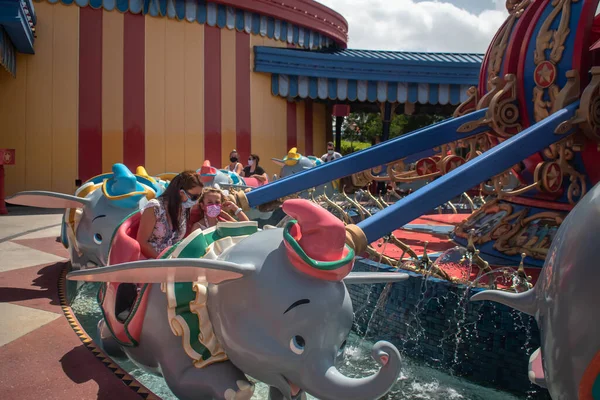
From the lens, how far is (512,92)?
493cm

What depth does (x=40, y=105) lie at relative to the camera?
39.1 ft

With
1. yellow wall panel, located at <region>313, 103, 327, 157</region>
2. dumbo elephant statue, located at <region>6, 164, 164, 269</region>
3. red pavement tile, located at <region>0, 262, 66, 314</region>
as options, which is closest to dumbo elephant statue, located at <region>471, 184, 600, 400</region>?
dumbo elephant statue, located at <region>6, 164, 164, 269</region>

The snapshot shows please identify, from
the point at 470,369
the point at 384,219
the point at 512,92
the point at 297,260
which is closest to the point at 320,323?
the point at 297,260

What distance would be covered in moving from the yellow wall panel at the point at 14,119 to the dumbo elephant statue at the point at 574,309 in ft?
39.9

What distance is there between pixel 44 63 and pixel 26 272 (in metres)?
7.28

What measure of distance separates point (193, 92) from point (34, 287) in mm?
8379

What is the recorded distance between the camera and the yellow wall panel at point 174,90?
12.9 metres

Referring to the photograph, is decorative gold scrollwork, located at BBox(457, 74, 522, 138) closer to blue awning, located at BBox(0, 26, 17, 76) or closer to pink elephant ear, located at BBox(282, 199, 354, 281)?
pink elephant ear, located at BBox(282, 199, 354, 281)

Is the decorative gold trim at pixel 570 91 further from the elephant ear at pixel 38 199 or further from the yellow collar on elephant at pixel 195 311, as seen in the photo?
the elephant ear at pixel 38 199

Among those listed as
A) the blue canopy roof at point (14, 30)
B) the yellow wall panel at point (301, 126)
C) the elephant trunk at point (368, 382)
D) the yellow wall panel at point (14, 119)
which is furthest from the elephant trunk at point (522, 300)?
the yellow wall panel at point (301, 126)

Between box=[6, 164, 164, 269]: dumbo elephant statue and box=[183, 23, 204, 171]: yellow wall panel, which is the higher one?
box=[183, 23, 204, 171]: yellow wall panel

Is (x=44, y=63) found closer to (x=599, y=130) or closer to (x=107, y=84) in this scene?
(x=107, y=84)

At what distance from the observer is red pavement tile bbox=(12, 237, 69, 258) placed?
280 inches

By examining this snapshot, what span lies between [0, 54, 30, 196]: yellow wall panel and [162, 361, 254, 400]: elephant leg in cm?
1082
